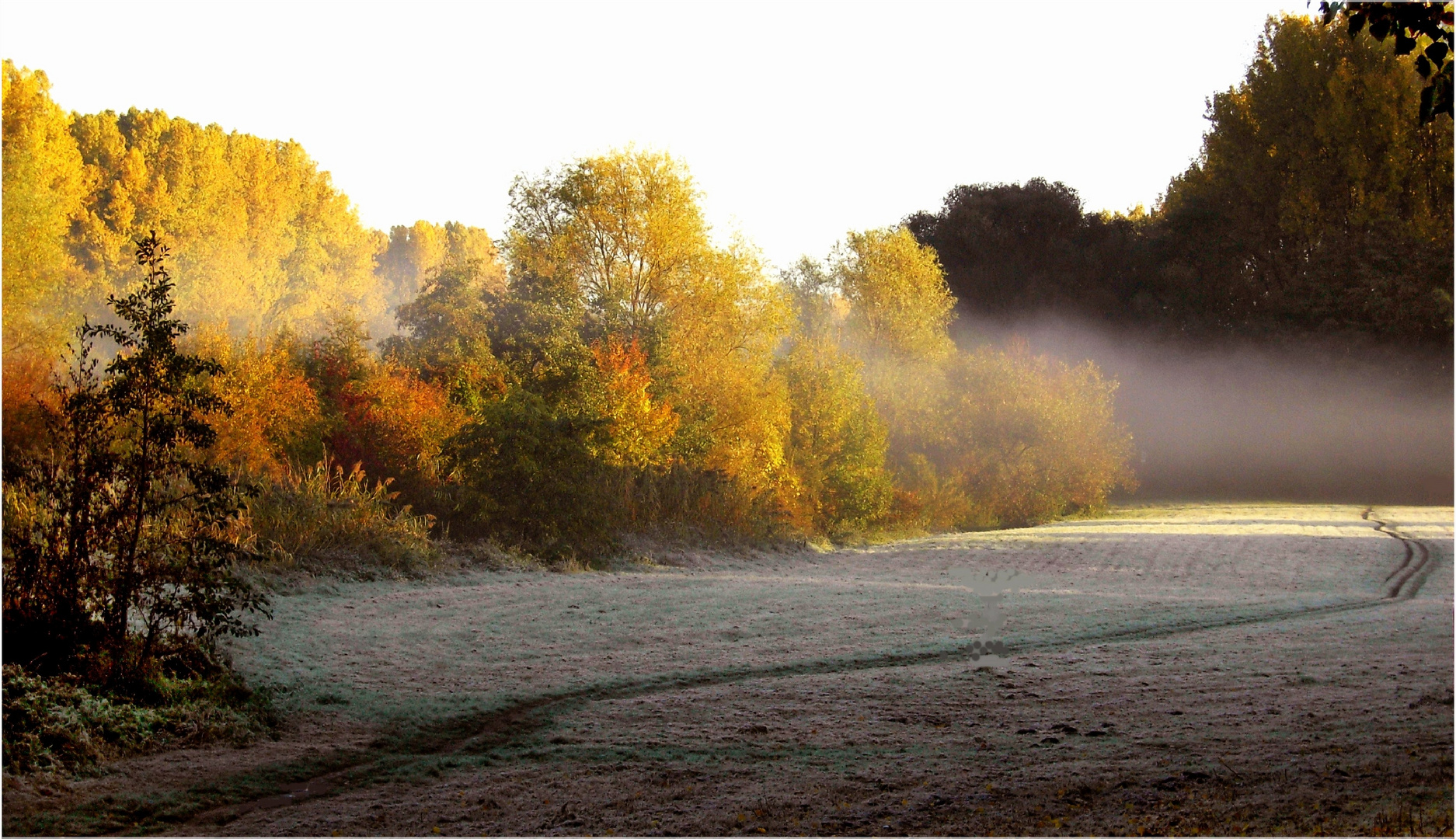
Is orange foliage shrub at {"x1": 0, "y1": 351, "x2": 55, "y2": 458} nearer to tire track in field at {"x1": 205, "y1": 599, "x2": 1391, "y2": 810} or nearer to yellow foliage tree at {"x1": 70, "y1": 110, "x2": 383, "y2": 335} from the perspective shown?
tire track in field at {"x1": 205, "y1": 599, "x2": 1391, "y2": 810}

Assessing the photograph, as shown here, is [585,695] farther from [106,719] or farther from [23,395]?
[23,395]

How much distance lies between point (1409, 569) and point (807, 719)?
15.3m

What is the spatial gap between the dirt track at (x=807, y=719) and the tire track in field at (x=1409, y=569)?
1106 mm

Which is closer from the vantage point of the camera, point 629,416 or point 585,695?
point 585,695

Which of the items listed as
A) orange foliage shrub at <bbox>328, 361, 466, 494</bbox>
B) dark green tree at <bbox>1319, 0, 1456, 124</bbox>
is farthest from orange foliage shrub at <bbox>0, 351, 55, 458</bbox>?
dark green tree at <bbox>1319, 0, 1456, 124</bbox>

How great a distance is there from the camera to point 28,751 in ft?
23.4

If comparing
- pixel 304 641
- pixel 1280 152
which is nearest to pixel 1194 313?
pixel 1280 152

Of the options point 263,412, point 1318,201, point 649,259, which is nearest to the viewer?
point 263,412

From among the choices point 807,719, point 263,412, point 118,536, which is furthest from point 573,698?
point 263,412

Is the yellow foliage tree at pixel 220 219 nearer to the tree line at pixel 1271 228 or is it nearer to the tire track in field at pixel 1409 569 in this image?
the tree line at pixel 1271 228

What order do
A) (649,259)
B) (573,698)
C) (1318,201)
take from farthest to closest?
1. (1318,201)
2. (649,259)
3. (573,698)

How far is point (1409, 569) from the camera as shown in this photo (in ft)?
63.3

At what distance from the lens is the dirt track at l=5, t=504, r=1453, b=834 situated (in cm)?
641

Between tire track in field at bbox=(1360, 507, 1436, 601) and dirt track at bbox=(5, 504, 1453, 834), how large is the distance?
3.63ft
